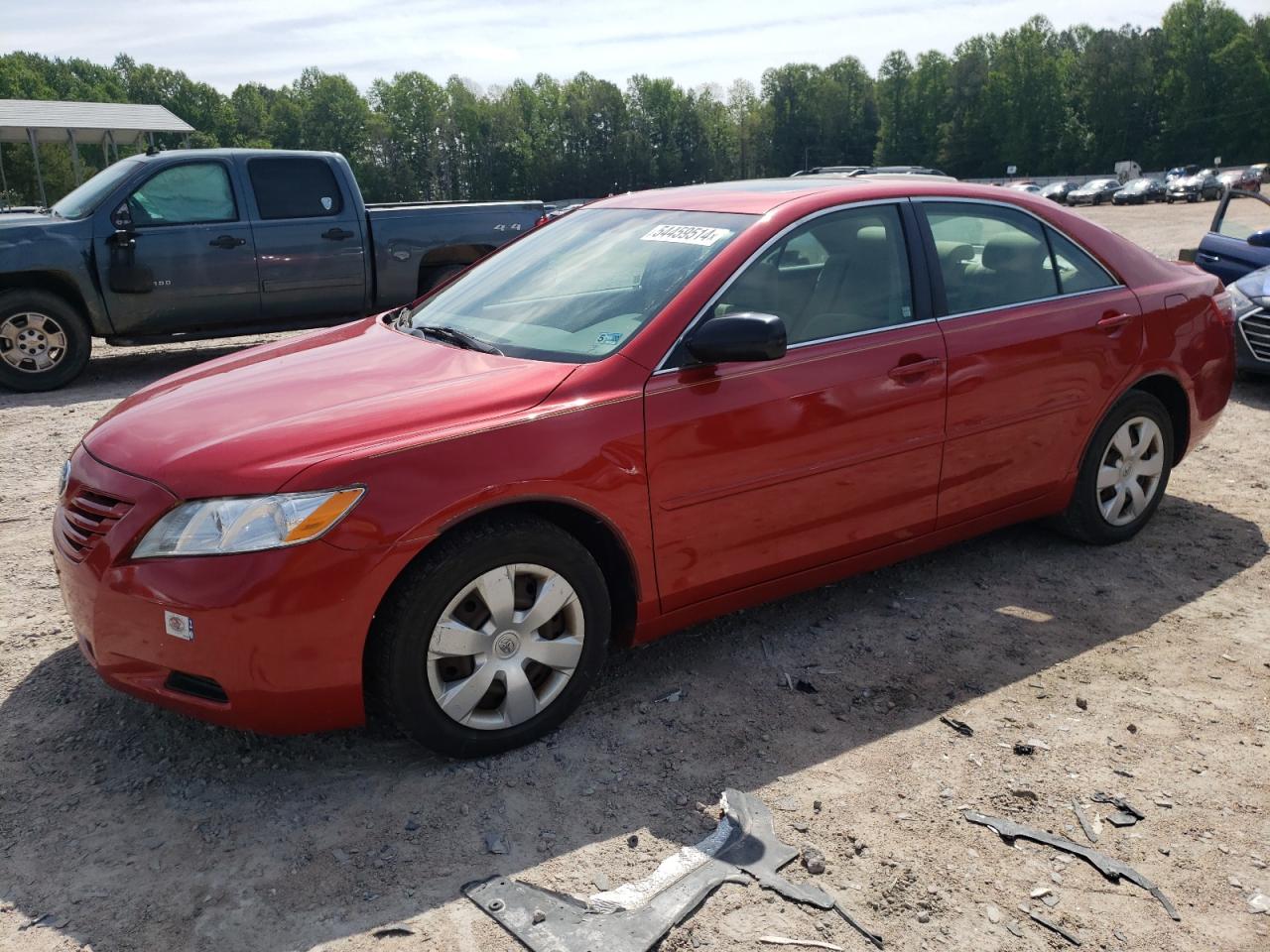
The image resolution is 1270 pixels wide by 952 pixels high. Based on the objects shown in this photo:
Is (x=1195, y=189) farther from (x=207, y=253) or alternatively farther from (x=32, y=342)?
(x=32, y=342)

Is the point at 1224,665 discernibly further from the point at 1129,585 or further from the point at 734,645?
the point at 734,645

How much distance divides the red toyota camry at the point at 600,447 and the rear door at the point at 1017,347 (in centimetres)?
1

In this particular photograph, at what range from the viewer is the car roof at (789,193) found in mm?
4039

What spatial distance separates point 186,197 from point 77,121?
20.6 metres

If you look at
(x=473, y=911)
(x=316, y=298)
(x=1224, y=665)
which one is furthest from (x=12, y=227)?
(x=1224, y=665)

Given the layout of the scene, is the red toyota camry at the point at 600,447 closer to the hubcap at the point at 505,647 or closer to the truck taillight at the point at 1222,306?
the hubcap at the point at 505,647

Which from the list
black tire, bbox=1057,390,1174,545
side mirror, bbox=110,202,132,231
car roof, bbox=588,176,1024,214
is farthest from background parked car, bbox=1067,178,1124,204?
car roof, bbox=588,176,1024,214

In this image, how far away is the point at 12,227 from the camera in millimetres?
8672

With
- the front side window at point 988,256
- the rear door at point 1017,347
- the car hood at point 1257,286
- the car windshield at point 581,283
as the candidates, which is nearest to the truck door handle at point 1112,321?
the rear door at point 1017,347

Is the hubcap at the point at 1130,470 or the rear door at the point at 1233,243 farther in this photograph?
the rear door at the point at 1233,243

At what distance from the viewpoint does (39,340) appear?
349 inches

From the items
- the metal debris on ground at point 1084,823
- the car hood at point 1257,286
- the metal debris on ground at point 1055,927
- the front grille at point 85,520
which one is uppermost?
the front grille at point 85,520

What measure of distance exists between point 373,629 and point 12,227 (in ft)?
24.3

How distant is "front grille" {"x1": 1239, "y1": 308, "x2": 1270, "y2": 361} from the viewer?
812 cm
